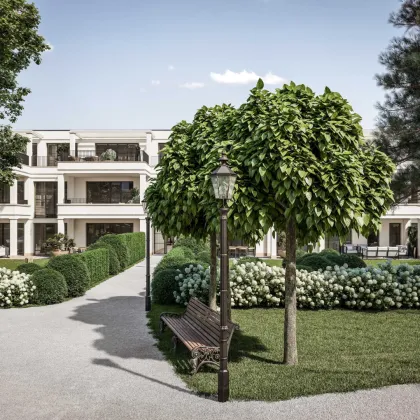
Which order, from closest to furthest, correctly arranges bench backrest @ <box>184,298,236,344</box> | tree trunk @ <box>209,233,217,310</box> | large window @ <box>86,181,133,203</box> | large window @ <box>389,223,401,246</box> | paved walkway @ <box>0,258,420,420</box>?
paved walkway @ <box>0,258,420,420</box> < bench backrest @ <box>184,298,236,344</box> < tree trunk @ <box>209,233,217,310</box> < large window @ <box>86,181,133,203</box> < large window @ <box>389,223,401,246</box>

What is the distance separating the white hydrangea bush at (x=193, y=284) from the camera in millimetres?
13195

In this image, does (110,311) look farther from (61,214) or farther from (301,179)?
(61,214)

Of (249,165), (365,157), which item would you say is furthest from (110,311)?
(365,157)

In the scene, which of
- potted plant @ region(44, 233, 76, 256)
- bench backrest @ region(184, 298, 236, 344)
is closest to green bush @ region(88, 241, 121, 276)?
potted plant @ region(44, 233, 76, 256)

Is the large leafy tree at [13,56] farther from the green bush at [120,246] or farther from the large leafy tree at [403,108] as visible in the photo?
the large leafy tree at [403,108]

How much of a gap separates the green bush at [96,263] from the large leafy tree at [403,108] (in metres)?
10.8

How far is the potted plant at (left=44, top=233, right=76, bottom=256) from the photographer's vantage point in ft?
100

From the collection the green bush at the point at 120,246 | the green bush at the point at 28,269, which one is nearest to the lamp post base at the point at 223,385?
the green bush at the point at 28,269

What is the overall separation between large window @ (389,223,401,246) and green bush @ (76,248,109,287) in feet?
76.3

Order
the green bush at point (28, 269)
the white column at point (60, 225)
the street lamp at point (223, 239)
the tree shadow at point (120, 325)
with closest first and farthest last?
the street lamp at point (223, 239) → the tree shadow at point (120, 325) → the green bush at point (28, 269) → the white column at point (60, 225)

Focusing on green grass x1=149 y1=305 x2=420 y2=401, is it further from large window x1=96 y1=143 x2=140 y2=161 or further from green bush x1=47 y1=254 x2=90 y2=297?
large window x1=96 y1=143 x2=140 y2=161

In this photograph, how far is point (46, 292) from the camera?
1397cm

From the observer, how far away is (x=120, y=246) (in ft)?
75.9

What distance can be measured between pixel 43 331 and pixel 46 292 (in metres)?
3.41
